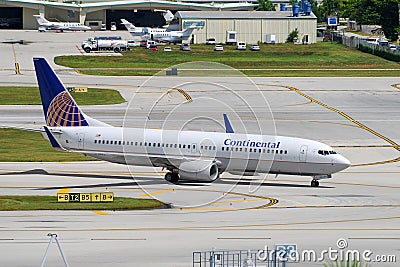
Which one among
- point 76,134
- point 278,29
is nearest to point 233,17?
point 278,29

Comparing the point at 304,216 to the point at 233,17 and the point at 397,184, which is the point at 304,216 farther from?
the point at 233,17

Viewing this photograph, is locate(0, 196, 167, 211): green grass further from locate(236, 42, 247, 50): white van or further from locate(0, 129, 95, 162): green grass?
locate(236, 42, 247, 50): white van

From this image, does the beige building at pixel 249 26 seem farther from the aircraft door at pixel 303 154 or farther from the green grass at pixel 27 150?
the aircraft door at pixel 303 154

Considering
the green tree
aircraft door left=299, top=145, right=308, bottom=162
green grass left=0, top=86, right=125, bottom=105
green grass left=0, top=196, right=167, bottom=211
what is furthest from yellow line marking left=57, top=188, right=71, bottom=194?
the green tree

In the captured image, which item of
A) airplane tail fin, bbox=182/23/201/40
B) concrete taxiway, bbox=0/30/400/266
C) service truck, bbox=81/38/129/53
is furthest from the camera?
airplane tail fin, bbox=182/23/201/40

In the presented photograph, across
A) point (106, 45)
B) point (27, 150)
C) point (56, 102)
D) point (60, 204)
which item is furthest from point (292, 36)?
point (60, 204)

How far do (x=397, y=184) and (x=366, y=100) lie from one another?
2085 inches

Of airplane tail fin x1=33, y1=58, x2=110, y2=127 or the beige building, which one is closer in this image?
airplane tail fin x1=33, y1=58, x2=110, y2=127

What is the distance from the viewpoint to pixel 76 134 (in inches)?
2660

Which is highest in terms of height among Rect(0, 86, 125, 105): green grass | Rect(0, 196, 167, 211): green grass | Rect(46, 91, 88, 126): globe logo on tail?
Rect(46, 91, 88, 126): globe logo on tail

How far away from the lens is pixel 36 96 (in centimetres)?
11631

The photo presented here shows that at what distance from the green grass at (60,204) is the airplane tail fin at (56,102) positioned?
10.9 meters

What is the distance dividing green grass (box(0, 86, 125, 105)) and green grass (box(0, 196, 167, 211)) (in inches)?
2129

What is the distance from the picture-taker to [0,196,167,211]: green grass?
55594 mm
